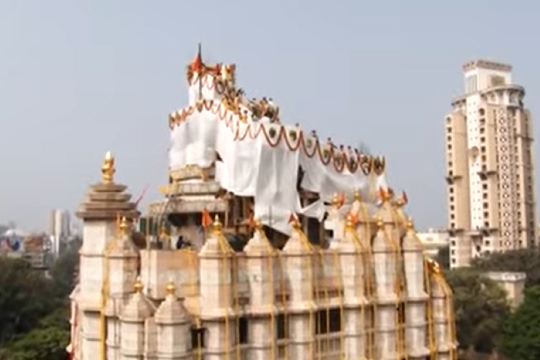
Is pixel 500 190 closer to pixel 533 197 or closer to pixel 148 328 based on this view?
pixel 533 197

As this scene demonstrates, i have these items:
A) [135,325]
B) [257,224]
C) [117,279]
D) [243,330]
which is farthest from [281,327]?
[117,279]

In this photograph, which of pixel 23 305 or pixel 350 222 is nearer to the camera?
pixel 350 222

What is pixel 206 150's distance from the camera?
23.0 m

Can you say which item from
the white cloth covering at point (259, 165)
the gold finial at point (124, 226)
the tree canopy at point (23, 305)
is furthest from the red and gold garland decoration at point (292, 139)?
the tree canopy at point (23, 305)

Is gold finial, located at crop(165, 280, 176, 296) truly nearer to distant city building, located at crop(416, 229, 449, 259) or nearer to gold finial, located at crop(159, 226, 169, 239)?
gold finial, located at crop(159, 226, 169, 239)

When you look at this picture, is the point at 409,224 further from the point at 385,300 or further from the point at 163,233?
the point at 163,233

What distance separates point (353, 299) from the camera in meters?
20.4

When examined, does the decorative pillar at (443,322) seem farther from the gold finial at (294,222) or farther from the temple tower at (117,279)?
the temple tower at (117,279)

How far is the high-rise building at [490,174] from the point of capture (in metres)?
74.4

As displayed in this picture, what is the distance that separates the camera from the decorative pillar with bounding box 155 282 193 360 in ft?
55.4

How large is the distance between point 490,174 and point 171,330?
62.5 meters

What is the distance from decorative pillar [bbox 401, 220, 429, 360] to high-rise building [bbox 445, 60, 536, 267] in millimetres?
54574

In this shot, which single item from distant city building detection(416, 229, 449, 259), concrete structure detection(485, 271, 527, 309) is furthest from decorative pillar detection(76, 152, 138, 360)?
distant city building detection(416, 229, 449, 259)

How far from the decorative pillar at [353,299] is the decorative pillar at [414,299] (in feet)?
6.02
